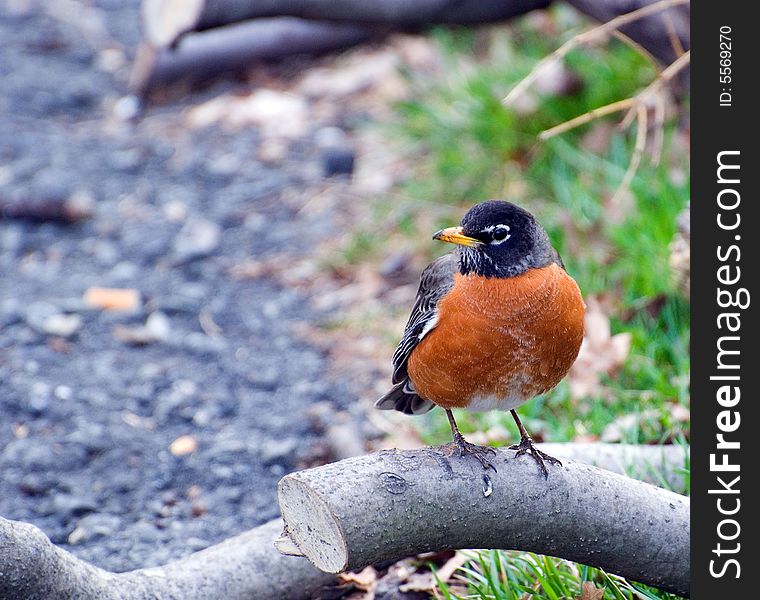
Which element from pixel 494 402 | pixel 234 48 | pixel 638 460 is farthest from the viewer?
pixel 234 48

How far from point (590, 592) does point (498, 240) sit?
42.3 inches

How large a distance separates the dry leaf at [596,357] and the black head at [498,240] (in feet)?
4.28

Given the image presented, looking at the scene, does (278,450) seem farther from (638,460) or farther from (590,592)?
(590,592)

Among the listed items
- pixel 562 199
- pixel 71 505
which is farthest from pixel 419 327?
pixel 562 199

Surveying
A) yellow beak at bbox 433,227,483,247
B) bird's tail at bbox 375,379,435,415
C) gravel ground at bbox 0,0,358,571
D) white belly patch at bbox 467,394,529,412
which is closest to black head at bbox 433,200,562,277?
yellow beak at bbox 433,227,483,247

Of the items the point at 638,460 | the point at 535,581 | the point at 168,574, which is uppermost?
the point at 638,460

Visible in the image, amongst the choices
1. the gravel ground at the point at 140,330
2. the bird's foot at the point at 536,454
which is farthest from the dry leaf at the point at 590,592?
the gravel ground at the point at 140,330

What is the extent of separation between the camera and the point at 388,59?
801 centimetres

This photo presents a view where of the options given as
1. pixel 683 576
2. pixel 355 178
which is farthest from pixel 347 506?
pixel 355 178

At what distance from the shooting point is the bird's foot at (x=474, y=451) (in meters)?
2.82

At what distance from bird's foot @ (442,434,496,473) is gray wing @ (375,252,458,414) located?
1.30 feet

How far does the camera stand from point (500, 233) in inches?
127

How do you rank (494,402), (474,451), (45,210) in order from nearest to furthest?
(474,451)
(494,402)
(45,210)

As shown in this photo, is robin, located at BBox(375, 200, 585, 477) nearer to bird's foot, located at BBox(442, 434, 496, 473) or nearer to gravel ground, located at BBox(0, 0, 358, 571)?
bird's foot, located at BBox(442, 434, 496, 473)
